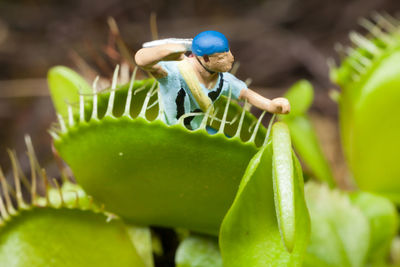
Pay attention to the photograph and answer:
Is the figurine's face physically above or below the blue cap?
below

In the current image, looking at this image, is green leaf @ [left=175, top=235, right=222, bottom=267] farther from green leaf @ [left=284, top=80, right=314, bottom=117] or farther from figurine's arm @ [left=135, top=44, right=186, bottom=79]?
green leaf @ [left=284, top=80, right=314, bottom=117]

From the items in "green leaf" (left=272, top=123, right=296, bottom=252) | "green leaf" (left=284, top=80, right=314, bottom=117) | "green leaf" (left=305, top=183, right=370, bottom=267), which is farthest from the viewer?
"green leaf" (left=284, top=80, right=314, bottom=117)

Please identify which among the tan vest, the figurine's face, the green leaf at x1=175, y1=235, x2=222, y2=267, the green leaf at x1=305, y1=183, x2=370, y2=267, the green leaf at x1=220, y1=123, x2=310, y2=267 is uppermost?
the figurine's face

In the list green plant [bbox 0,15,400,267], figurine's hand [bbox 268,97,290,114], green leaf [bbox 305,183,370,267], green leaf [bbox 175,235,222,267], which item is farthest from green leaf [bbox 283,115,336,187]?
figurine's hand [bbox 268,97,290,114]

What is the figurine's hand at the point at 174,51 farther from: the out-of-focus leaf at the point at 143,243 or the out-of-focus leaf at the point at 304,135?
the out-of-focus leaf at the point at 304,135

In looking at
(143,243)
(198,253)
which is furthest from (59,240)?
(198,253)

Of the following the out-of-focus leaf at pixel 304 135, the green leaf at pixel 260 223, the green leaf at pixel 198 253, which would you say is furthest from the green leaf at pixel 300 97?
the green leaf at pixel 260 223
